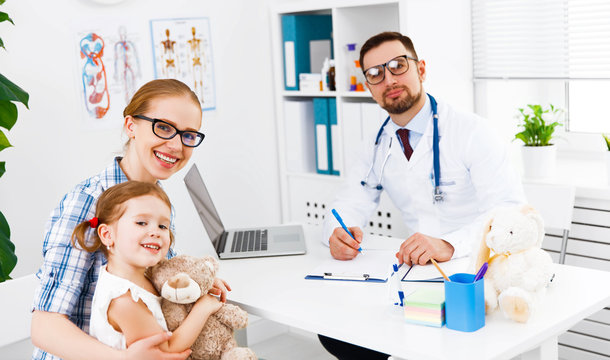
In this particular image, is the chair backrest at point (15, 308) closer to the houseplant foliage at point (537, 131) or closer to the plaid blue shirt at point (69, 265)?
the plaid blue shirt at point (69, 265)

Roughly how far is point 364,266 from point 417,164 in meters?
0.52

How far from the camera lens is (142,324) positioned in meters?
1.53

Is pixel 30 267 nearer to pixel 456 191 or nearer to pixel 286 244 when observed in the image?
pixel 286 244

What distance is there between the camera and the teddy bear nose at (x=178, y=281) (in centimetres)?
160

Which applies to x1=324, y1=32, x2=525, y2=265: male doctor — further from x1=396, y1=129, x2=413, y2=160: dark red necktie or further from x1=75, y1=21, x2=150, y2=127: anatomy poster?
x1=75, y1=21, x2=150, y2=127: anatomy poster

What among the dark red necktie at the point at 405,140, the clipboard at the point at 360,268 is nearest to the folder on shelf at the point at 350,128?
the dark red necktie at the point at 405,140

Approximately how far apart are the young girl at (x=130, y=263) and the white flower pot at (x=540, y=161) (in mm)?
1655

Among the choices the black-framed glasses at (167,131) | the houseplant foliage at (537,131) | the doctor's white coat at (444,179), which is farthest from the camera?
the houseplant foliage at (537,131)

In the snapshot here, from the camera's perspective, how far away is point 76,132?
2.68 metres

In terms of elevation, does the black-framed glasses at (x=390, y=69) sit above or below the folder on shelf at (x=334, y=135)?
above

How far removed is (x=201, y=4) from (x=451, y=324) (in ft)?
6.56

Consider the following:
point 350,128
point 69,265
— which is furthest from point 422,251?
point 350,128

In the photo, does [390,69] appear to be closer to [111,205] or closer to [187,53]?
[187,53]

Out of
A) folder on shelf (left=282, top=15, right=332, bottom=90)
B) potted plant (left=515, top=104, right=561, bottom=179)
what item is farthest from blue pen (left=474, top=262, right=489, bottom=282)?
folder on shelf (left=282, top=15, right=332, bottom=90)
